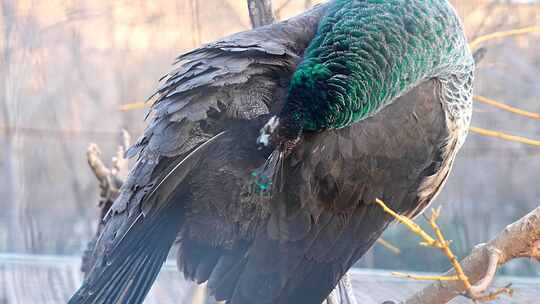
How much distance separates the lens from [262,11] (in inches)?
85.2

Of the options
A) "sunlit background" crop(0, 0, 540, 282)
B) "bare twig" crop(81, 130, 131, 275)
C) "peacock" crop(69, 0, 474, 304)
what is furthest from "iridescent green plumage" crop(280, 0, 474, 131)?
"sunlit background" crop(0, 0, 540, 282)

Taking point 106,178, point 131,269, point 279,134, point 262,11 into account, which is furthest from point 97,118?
point 279,134

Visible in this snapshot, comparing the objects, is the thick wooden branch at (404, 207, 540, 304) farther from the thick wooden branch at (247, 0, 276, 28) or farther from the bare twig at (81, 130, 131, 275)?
the bare twig at (81, 130, 131, 275)

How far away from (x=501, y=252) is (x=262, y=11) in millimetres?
1102

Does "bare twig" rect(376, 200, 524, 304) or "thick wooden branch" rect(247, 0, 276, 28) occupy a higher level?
"thick wooden branch" rect(247, 0, 276, 28)

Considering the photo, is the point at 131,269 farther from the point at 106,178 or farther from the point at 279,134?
the point at 106,178

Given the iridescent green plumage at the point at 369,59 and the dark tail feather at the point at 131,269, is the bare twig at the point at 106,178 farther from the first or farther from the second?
the iridescent green plumage at the point at 369,59

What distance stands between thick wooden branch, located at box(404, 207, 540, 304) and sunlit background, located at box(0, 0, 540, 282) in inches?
92.6

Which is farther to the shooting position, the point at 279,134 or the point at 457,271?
the point at 279,134

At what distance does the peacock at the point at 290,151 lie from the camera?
154cm

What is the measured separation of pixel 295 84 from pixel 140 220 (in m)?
0.46

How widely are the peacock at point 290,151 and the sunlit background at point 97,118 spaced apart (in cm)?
209

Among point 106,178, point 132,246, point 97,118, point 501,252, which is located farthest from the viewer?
point 97,118

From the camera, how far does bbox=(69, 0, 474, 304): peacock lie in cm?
154
